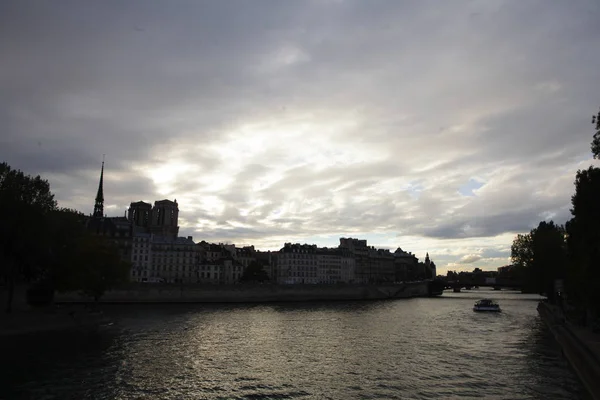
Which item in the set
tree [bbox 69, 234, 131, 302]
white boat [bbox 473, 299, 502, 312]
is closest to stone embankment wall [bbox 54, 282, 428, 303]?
tree [bbox 69, 234, 131, 302]

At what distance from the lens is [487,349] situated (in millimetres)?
48969

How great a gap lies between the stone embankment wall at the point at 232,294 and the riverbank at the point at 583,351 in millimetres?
86019

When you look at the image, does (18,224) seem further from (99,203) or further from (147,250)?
(99,203)

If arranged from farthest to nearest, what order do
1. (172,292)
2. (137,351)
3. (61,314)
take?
(172,292) → (61,314) → (137,351)

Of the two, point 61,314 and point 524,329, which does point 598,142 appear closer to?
point 524,329

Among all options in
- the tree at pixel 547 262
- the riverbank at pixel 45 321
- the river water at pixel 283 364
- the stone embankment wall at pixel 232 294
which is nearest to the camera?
the river water at pixel 283 364

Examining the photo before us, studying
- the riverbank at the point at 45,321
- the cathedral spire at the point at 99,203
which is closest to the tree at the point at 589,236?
the riverbank at the point at 45,321

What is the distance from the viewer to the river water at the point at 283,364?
98.3ft

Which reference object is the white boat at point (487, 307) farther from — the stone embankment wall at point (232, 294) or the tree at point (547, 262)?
the stone embankment wall at point (232, 294)

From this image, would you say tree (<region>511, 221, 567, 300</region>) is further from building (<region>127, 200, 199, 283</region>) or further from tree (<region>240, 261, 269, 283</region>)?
building (<region>127, 200, 199, 283</region>)

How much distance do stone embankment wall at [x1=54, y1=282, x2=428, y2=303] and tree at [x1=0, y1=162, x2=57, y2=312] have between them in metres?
52.0

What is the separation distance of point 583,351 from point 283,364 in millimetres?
22077

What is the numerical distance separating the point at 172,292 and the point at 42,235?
66824 millimetres

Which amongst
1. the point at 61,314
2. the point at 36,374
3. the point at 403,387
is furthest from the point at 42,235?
the point at 403,387
